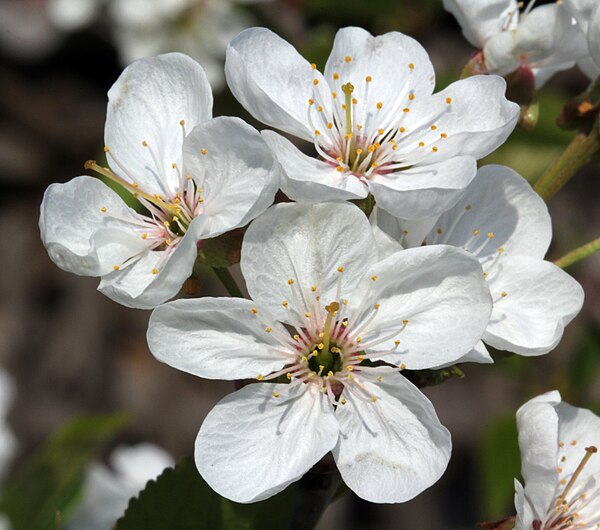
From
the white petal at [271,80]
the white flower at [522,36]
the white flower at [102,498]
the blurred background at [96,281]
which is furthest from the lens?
the blurred background at [96,281]

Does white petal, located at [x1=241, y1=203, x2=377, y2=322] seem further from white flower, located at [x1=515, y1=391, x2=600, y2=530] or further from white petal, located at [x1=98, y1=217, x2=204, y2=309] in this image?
white flower, located at [x1=515, y1=391, x2=600, y2=530]

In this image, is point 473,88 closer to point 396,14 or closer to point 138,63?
point 138,63

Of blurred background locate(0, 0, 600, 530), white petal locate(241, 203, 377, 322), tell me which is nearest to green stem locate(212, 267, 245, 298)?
white petal locate(241, 203, 377, 322)

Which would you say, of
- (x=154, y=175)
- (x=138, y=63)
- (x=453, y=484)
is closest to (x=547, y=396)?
(x=154, y=175)

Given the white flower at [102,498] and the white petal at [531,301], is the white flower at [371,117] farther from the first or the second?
the white flower at [102,498]

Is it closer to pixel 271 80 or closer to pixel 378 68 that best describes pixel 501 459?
pixel 378 68

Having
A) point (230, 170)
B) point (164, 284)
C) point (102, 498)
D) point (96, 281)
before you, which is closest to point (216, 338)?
point (164, 284)

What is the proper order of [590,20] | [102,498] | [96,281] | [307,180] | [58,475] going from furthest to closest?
[96,281] < [102,498] < [58,475] < [590,20] < [307,180]

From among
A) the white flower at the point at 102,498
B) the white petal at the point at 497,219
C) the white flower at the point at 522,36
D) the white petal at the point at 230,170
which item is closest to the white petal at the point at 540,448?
the white petal at the point at 497,219
